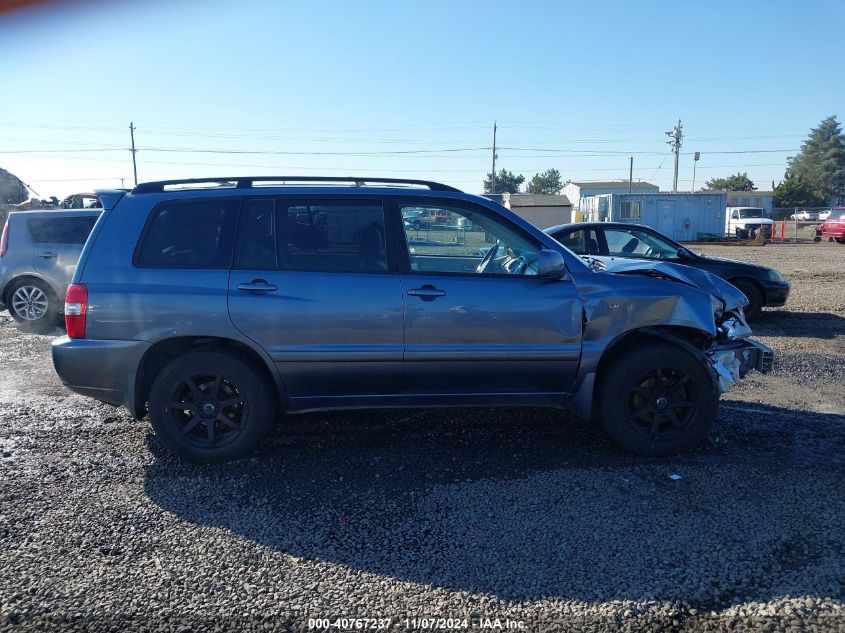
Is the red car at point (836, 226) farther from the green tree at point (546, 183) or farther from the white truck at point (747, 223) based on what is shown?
the green tree at point (546, 183)

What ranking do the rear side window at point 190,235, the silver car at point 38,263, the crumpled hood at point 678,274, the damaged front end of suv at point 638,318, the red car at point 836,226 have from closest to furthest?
the rear side window at point 190,235 → the damaged front end of suv at point 638,318 → the crumpled hood at point 678,274 → the silver car at point 38,263 → the red car at point 836,226

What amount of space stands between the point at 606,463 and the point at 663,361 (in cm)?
81

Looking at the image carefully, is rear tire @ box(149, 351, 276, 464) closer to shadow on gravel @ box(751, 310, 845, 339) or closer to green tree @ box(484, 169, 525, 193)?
shadow on gravel @ box(751, 310, 845, 339)

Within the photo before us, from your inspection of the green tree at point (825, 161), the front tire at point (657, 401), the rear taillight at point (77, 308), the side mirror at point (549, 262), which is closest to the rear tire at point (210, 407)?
the rear taillight at point (77, 308)

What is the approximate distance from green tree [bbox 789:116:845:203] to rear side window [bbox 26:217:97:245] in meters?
90.6

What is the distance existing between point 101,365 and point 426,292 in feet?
7.14

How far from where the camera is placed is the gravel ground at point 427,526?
9.30 ft

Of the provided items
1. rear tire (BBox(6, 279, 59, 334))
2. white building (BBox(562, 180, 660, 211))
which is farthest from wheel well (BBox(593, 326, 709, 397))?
white building (BBox(562, 180, 660, 211))

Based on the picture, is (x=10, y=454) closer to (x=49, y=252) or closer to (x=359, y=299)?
(x=359, y=299)

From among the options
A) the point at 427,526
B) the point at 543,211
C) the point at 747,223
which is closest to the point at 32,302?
the point at 427,526

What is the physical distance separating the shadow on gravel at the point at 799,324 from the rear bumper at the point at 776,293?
1.11 ft

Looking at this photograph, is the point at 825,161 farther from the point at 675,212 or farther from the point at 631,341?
the point at 631,341

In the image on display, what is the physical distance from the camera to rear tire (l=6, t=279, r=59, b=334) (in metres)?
10.1

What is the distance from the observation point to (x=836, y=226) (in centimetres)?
3259
